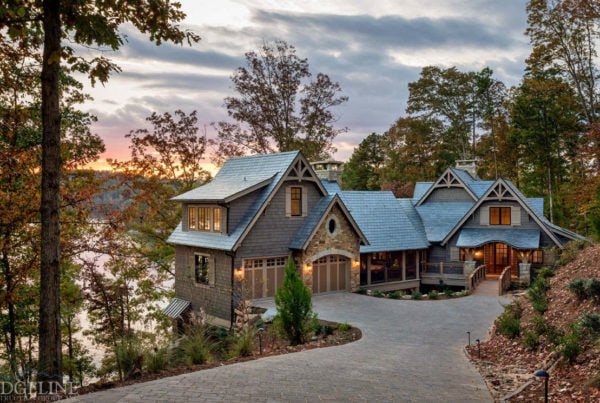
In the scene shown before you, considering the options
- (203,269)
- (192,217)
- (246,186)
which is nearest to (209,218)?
(192,217)

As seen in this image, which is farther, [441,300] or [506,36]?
[506,36]

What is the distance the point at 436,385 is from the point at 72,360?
1679cm

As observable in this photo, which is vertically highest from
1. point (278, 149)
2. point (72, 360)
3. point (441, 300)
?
point (278, 149)

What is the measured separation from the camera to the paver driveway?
862 centimetres

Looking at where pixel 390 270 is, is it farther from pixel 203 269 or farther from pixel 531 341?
pixel 531 341

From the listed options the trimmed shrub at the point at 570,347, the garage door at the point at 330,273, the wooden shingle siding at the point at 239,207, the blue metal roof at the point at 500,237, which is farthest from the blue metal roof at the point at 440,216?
the trimmed shrub at the point at 570,347

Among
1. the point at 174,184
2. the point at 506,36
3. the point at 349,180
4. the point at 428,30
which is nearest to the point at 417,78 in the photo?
the point at 349,180

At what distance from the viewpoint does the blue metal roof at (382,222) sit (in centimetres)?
2772

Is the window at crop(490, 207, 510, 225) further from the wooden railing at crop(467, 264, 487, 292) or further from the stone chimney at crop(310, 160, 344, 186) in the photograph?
the stone chimney at crop(310, 160, 344, 186)

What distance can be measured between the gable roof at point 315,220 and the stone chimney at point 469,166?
573 inches

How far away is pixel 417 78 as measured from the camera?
49594 millimetres

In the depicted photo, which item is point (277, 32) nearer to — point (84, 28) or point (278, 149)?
point (278, 149)

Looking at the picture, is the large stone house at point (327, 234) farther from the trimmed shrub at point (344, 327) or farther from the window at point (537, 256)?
the trimmed shrub at point (344, 327)

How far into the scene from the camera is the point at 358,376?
33.6 ft
